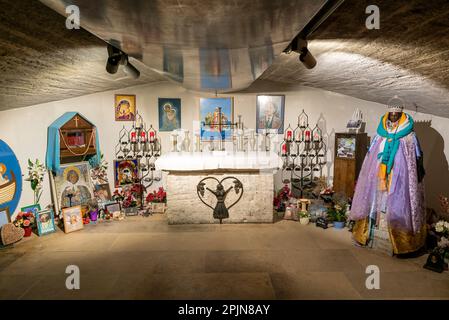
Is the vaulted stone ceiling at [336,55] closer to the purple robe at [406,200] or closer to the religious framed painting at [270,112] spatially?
the purple robe at [406,200]

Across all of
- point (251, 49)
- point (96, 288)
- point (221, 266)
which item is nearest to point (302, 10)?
point (251, 49)

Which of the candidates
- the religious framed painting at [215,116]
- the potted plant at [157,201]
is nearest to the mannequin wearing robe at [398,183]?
the religious framed painting at [215,116]

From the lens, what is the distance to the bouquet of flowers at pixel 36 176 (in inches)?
212

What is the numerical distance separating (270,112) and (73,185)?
4730 mm

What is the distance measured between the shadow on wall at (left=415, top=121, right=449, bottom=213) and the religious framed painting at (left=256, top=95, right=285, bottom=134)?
2.81 m

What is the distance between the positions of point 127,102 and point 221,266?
4428 millimetres

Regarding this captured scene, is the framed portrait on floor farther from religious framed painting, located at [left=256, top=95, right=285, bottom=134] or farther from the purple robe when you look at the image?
the purple robe

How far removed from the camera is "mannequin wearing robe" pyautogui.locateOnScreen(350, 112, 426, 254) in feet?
13.5

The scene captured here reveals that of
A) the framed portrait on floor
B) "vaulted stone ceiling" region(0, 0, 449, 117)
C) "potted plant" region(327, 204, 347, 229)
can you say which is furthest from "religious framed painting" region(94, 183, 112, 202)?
the framed portrait on floor

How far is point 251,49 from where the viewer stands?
2428 millimetres

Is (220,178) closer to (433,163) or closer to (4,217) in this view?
(4,217)

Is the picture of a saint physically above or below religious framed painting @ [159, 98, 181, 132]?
below
